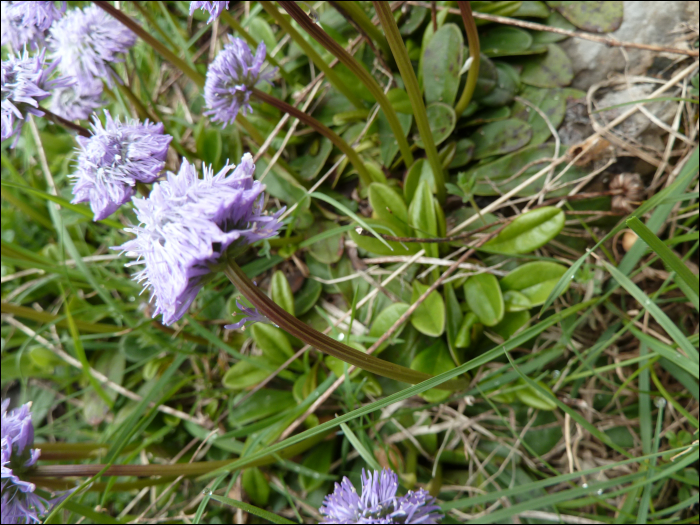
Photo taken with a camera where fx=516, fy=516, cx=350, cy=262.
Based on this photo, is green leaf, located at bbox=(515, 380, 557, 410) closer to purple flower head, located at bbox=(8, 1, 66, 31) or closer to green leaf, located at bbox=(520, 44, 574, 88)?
green leaf, located at bbox=(520, 44, 574, 88)

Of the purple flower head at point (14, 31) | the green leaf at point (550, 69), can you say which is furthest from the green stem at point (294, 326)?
the purple flower head at point (14, 31)

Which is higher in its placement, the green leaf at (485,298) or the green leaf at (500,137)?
the green leaf at (500,137)

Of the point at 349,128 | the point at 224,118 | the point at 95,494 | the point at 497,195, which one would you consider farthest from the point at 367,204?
the point at 95,494

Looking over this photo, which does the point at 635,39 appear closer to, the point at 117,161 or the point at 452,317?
the point at 452,317

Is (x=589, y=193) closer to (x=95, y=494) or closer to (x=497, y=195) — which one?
(x=497, y=195)

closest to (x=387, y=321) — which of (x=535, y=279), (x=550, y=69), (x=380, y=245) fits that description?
(x=380, y=245)

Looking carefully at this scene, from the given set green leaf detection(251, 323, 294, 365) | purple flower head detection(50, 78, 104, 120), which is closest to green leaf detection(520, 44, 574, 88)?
green leaf detection(251, 323, 294, 365)

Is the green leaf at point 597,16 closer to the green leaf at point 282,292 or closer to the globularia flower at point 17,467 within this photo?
the green leaf at point 282,292
